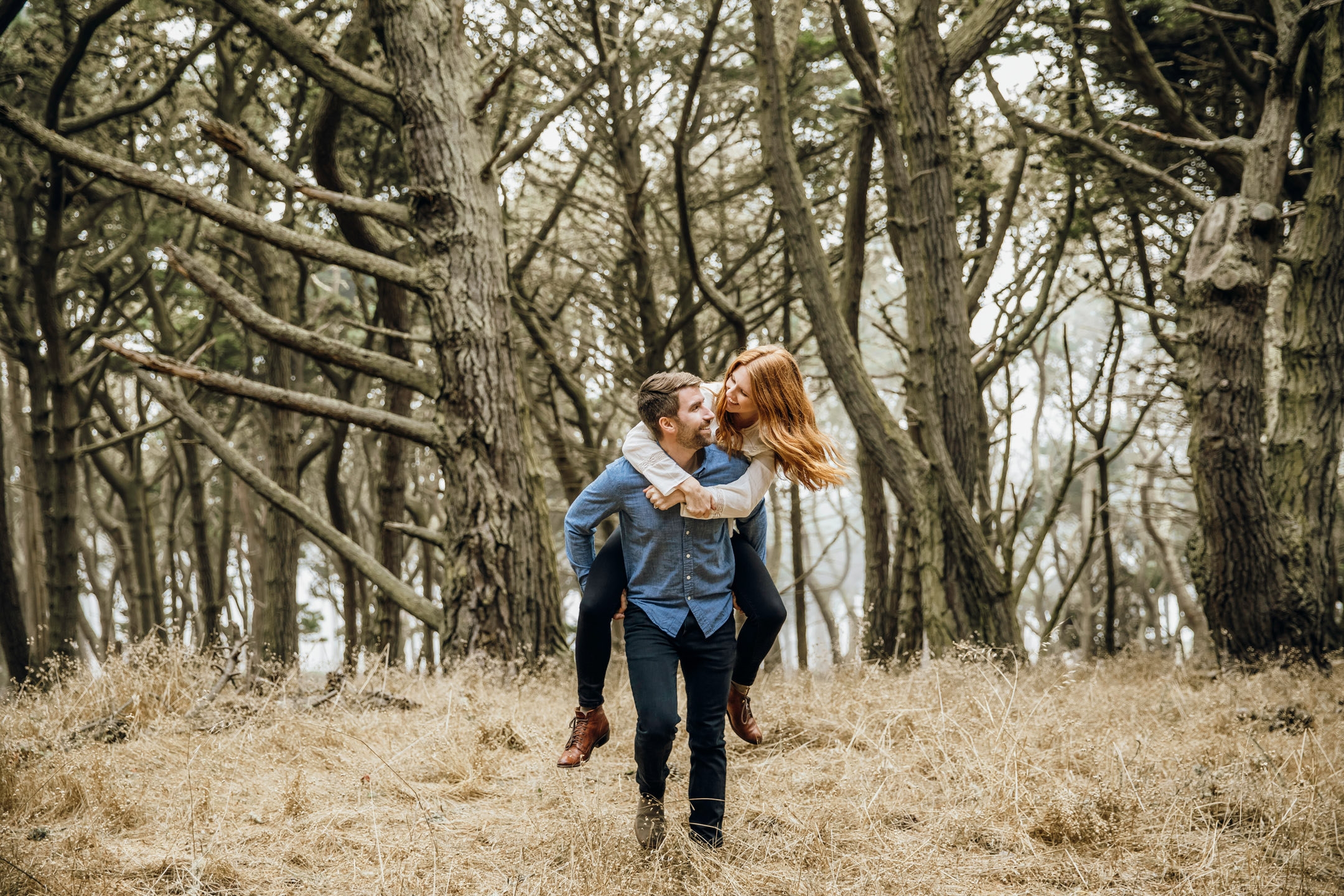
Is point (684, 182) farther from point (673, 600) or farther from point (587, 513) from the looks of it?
point (673, 600)

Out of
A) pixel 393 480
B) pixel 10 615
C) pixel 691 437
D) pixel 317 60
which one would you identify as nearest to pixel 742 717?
pixel 691 437

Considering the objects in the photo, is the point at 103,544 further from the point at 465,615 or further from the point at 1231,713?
the point at 1231,713

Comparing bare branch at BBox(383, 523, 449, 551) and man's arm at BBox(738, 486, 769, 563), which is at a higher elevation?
man's arm at BBox(738, 486, 769, 563)

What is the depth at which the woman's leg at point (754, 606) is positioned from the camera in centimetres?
342

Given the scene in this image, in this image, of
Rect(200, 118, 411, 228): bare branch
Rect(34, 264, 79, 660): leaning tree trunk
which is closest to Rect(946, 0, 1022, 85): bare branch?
Rect(200, 118, 411, 228): bare branch

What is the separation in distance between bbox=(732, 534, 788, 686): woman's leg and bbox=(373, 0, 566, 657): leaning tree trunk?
3.39 meters

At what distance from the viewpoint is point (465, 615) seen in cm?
662

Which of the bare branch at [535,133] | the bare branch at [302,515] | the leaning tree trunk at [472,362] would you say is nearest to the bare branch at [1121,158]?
the bare branch at [535,133]

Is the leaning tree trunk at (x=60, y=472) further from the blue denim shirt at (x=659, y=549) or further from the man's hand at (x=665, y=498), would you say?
the man's hand at (x=665, y=498)

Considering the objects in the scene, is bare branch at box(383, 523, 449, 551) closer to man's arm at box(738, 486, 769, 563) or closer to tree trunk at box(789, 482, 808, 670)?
man's arm at box(738, 486, 769, 563)

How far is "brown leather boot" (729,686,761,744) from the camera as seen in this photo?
358 cm

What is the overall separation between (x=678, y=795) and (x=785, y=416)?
1.77 metres

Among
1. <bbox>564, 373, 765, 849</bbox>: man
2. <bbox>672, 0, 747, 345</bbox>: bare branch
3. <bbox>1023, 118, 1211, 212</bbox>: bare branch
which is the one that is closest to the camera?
<bbox>564, 373, 765, 849</bbox>: man

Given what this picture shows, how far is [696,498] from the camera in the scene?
310 cm
